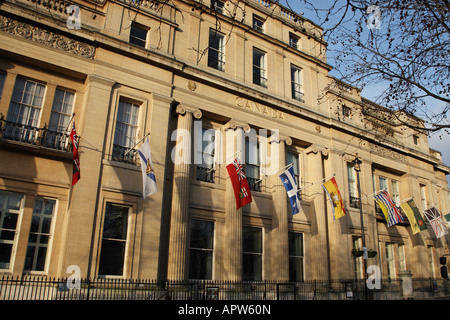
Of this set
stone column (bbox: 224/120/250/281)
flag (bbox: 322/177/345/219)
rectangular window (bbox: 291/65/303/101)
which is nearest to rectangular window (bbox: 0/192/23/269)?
stone column (bbox: 224/120/250/281)

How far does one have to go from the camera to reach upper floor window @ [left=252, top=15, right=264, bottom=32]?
2362cm

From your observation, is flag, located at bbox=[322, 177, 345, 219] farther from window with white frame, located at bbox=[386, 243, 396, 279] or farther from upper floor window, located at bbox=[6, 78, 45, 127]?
upper floor window, located at bbox=[6, 78, 45, 127]

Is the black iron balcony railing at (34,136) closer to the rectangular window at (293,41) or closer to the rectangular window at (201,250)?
the rectangular window at (201,250)

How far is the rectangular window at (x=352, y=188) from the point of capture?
79.2 ft

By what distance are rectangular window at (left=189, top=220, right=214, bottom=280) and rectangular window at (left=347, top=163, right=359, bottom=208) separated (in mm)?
11093

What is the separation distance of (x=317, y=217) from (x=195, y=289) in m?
9.07

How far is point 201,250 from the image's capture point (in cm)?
1720

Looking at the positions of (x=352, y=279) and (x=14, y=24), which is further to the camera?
(x=352, y=279)

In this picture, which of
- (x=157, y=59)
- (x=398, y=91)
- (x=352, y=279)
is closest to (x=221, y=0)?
(x=157, y=59)

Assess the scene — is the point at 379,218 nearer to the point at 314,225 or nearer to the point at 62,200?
the point at 314,225

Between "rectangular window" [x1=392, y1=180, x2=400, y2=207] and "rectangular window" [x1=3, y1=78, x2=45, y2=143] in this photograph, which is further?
"rectangular window" [x1=392, y1=180, x2=400, y2=207]

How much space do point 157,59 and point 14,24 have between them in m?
6.01

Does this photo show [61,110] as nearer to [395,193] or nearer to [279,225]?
[279,225]
